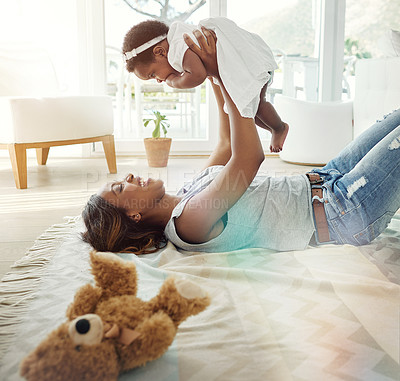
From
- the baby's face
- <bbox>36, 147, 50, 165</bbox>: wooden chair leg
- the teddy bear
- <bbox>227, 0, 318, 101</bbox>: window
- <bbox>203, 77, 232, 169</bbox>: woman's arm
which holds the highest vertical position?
<bbox>227, 0, 318, 101</bbox>: window

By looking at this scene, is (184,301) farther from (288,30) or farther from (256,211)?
(288,30)

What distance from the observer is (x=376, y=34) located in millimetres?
3887

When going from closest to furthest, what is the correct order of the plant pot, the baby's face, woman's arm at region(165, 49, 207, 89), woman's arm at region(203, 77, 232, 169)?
1. woman's arm at region(165, 49, 207, 89)
2. woman's arm at region(203, 77, 232, 169)
3. the baby's face
4. the plant pot

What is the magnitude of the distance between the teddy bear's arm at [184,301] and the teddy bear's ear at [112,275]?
11 cm

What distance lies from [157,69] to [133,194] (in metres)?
0.62

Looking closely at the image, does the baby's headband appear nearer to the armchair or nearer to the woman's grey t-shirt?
the woman's grey t-shirt

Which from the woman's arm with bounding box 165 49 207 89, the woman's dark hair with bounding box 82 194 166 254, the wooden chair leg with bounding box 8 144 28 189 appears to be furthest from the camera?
the wooden chair leg with bounding box 8 144 28 189

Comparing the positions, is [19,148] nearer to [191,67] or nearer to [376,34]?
[191,67]

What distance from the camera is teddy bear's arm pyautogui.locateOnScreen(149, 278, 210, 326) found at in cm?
78

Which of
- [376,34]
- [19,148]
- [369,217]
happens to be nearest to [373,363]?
[369,217]

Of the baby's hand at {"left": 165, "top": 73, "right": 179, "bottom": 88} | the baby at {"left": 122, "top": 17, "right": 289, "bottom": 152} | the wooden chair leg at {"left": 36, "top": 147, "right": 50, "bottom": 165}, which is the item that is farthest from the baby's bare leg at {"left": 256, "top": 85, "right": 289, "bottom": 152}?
the wooden chair leg at {"left": 36, "top": 147, "right": 50, "bottom": 165}

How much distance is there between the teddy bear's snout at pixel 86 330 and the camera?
0.68 m

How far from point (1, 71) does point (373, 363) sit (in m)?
3.22

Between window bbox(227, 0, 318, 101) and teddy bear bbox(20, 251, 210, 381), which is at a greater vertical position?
window bbox(227, 0, 318, 101)
